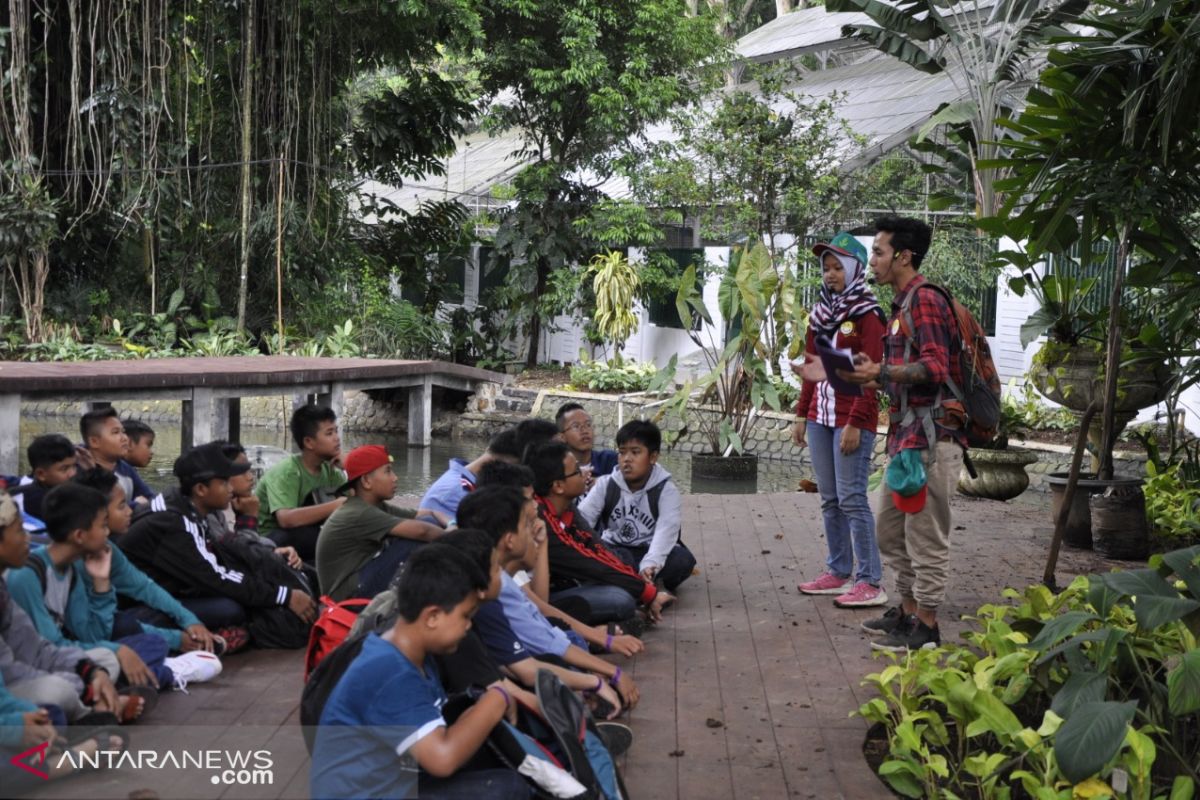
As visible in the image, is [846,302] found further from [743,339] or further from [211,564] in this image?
[743,339]

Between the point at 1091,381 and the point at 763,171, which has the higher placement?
the point at 763,171

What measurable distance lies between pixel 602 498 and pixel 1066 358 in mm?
3318

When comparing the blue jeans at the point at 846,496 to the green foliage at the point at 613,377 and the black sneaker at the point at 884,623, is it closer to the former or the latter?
the black sneaker at the point at 884,623

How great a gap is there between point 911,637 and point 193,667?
2895 millimetres

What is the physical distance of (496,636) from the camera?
405cm

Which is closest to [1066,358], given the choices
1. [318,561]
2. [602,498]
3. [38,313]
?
[602,498]

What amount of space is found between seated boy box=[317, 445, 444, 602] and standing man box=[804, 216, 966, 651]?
1918 mm

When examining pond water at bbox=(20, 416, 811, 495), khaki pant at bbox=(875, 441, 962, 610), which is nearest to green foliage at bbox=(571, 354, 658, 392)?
pond water at bbox=(20, 416, 811, 495)

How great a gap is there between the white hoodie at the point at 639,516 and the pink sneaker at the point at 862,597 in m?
0.86

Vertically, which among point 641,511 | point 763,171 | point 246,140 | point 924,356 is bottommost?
point 641,511

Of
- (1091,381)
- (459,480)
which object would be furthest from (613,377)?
(459,480)

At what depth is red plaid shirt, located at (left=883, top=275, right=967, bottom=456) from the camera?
17.5 feet

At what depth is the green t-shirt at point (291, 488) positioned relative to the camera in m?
6.21

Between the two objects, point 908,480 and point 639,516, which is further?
point 639,516
